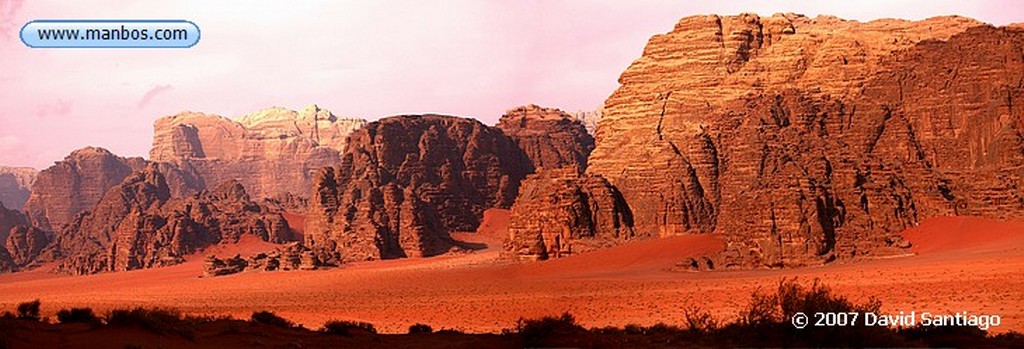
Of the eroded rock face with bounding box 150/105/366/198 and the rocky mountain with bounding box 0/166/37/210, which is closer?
the eroded rock face with bounding box 150/105/366/198

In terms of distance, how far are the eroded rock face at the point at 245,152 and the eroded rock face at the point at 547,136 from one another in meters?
44.2

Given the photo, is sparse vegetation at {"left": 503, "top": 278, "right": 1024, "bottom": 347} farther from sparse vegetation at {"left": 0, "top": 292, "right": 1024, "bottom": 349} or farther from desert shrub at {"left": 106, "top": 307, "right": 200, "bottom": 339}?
desert shrub at {"left": 106, "top": 307, "right": 200, "bottom": 339}

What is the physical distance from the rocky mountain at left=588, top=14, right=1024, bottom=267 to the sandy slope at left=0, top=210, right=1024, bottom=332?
2511 millimetres

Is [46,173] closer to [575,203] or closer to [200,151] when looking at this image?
[200,151]

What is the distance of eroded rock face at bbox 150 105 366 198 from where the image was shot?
152125mm

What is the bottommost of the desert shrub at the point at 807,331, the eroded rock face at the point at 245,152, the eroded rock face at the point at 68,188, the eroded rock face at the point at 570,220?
the desert shrub at the point at 807,331

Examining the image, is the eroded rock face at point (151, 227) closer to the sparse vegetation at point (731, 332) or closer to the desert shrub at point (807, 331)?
the sparse vegetation at point (731, 332)

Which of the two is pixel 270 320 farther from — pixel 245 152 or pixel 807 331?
pixel 245 152

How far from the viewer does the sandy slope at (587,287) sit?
26641mm

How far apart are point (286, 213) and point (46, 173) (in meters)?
38.5

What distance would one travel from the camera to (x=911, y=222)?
4228 centimetres

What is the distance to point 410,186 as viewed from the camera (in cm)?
8556

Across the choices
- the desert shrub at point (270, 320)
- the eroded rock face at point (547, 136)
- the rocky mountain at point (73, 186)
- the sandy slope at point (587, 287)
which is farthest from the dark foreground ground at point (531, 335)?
the rocky mountain at point (73, 186)

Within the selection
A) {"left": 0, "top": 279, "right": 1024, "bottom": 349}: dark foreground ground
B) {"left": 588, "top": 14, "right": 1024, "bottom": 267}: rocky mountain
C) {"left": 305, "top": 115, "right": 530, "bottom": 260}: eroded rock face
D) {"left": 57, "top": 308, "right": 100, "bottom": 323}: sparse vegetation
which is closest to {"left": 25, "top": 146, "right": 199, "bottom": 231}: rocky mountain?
{"left": 305, "top": 115, "right": 530, "bottom": 260}: eroded rock face
